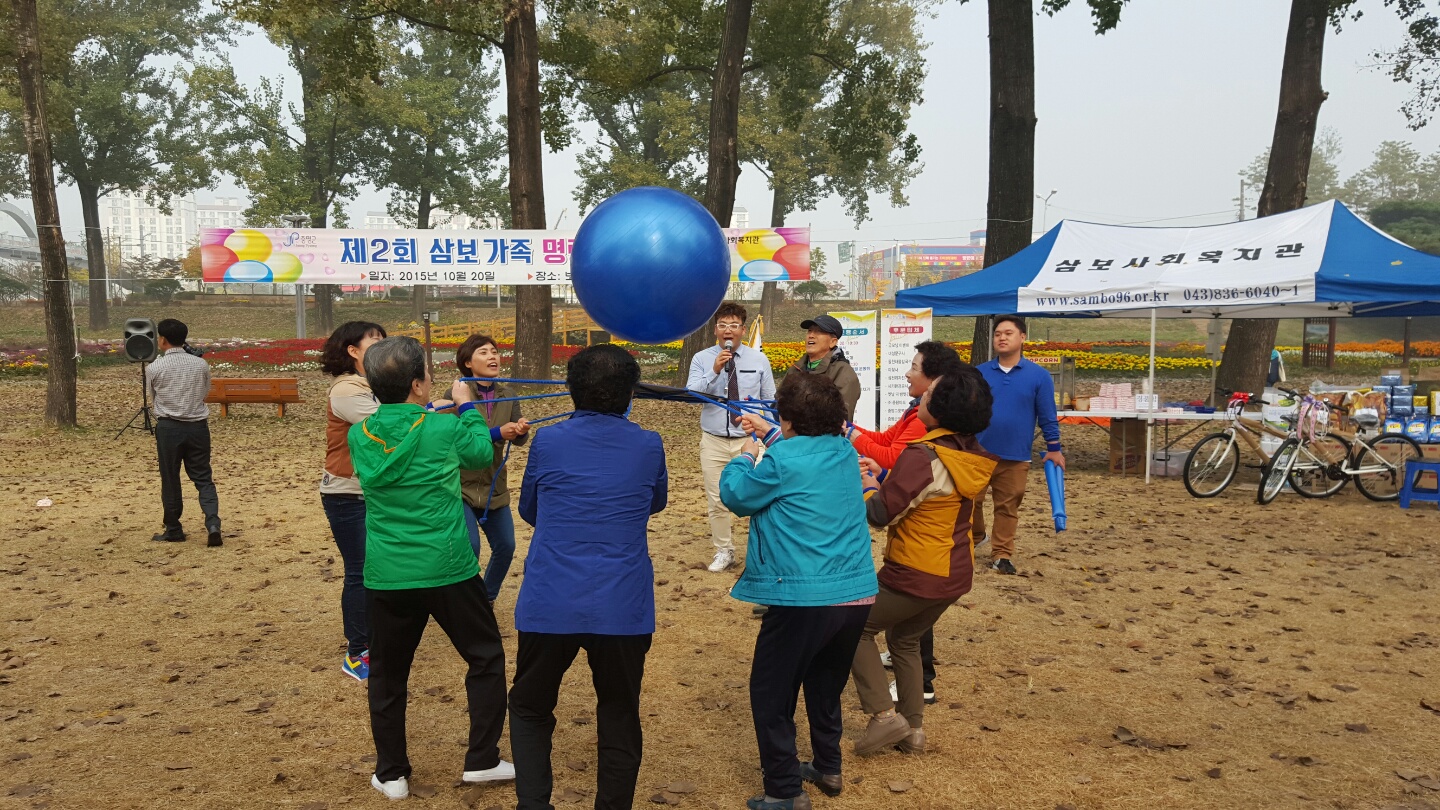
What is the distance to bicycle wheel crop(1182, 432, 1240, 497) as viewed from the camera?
409 inches

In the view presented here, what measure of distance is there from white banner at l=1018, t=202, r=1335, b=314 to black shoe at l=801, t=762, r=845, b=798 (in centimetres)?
798

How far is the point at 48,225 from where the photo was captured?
14430mm

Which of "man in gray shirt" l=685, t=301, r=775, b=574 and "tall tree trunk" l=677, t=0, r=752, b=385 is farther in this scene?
"tall tree trunk" l=677, t=0, r=752, b=385

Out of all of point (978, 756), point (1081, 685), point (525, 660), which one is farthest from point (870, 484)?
point (1081, 685)

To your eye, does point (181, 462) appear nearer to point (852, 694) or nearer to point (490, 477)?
point (490, 477)

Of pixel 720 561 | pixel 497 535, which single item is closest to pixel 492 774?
pixel 497 535

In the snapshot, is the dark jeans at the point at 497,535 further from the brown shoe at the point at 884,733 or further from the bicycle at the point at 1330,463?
the bicycle at the point at 1330,463

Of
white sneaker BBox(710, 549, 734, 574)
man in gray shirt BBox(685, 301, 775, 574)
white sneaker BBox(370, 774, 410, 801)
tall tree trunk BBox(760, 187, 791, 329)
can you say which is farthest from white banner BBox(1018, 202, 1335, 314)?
tall tree trunk BBox(760, 187, 791, 329)

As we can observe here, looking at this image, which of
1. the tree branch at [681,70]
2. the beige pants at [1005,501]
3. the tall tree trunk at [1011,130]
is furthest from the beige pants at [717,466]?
the tree branch at [681,70]

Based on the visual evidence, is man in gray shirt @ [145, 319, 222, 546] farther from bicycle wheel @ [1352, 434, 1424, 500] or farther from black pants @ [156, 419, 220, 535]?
bicycle wheel @ [1352, 434, 1424, 500]

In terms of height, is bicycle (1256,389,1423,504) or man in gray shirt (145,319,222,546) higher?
man in gray shirt (145,319,222,546)

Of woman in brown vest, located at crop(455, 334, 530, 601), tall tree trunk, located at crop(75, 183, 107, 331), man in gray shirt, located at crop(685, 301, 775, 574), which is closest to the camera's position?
woman in brown vest, located at crop(455, 334, 530, 601)

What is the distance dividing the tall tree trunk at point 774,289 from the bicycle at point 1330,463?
2336 centimetres

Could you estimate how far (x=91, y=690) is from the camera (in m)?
5.02
